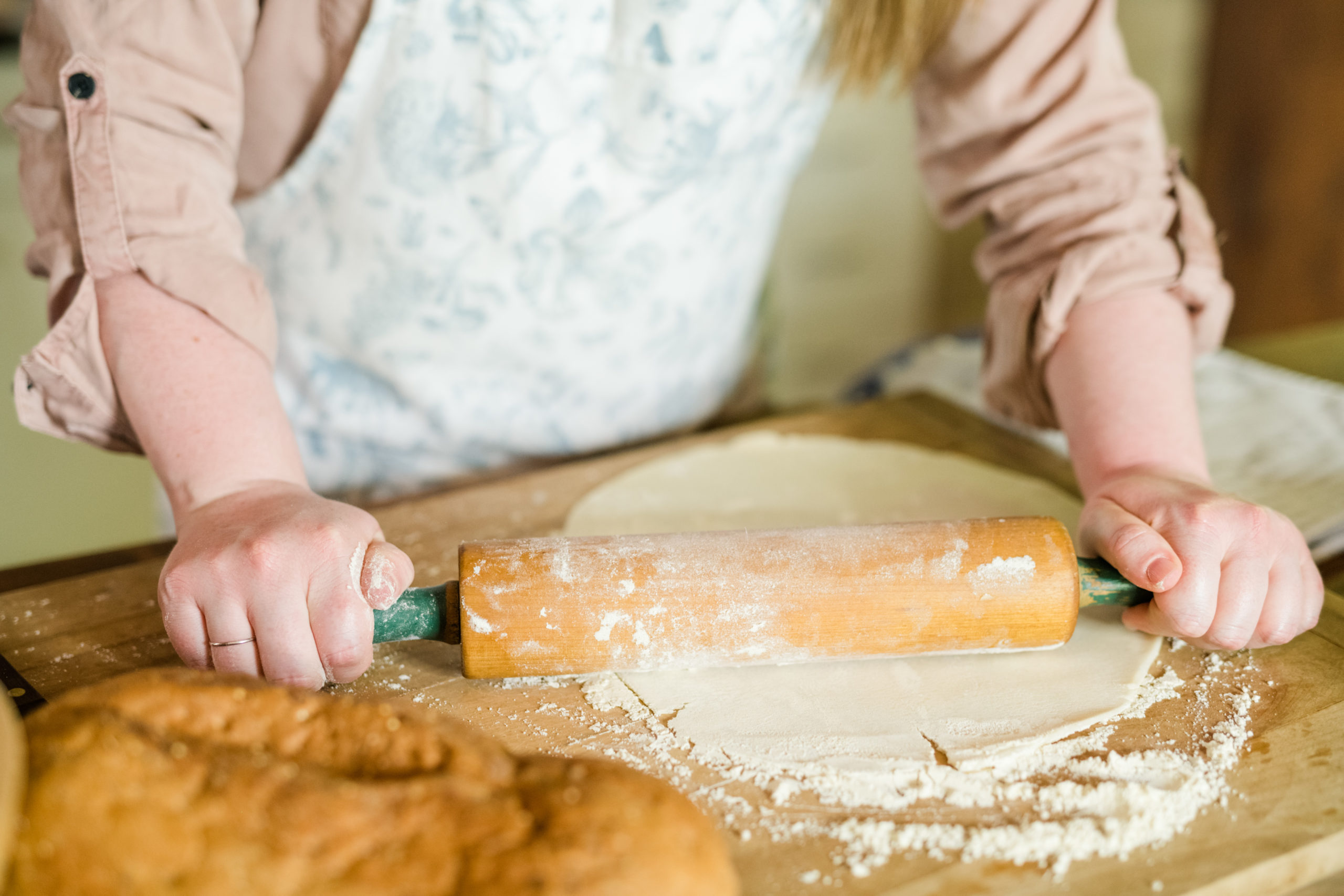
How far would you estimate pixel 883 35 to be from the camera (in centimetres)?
90

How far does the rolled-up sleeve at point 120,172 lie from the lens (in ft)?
2.23

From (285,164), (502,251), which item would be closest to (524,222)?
(502,251)

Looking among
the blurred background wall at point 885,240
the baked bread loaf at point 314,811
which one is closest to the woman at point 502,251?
the baked bread loaf at point 314,811

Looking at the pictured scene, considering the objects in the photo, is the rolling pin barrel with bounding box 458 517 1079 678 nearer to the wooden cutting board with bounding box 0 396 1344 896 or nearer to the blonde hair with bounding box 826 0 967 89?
the wooden cutting board with bounding box 0 396 1344 896

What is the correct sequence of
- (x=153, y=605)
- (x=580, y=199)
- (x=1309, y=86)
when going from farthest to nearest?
(x=1309, y=86), (x=580, y=199), (x=153, y=605)

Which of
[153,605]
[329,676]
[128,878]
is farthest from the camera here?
[153,605]

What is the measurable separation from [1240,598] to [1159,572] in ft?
0.18

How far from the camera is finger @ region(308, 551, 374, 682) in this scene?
62cm

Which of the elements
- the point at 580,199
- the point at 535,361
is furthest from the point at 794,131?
the point at 535,361

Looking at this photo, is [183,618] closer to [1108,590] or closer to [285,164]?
[285,164]

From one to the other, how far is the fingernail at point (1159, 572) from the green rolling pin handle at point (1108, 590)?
17 mm

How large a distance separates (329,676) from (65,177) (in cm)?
39

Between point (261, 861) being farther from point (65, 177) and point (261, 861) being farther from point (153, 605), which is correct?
point (65, 177)

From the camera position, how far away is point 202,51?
71cm
